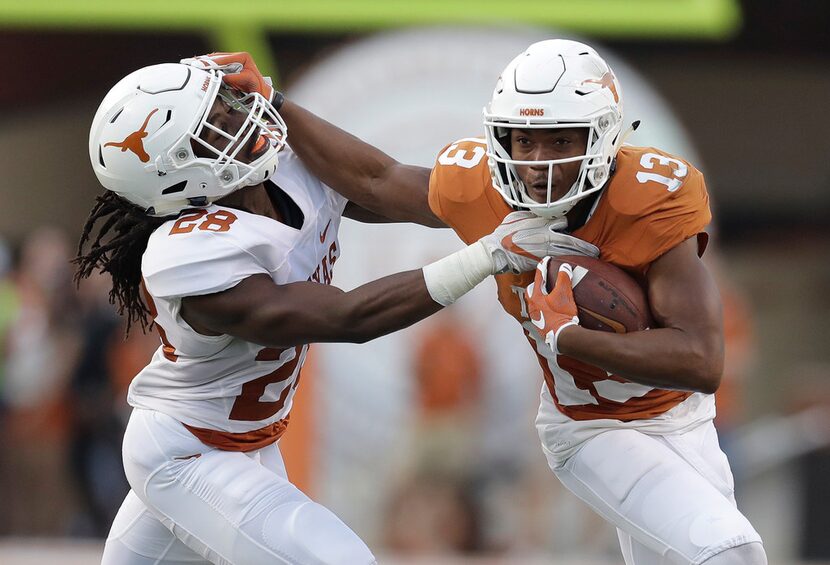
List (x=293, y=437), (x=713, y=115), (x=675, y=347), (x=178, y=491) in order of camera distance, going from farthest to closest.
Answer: (x=713, y=115) < (x=293, y=437) < (x=178, y=491) < (x=675, y=347)

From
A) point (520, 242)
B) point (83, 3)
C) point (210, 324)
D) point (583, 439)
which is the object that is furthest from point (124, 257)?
point (83, 3)

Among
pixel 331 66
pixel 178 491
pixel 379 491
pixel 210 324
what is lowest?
pixel 379 491

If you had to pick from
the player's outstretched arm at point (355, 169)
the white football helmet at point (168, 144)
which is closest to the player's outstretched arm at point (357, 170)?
the player's outstretched arm at point (355, 169)

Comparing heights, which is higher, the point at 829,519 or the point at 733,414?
the point at 733,414

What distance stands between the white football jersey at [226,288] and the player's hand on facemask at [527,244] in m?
0.51

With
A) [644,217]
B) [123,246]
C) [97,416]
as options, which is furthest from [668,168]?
[97,416]

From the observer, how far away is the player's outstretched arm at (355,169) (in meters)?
3.40

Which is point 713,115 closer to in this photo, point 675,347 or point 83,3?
point 83,3

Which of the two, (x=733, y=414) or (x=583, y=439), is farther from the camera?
(x=733, y=414)

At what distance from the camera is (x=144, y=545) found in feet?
10.5

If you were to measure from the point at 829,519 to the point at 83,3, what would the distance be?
4.62 metres

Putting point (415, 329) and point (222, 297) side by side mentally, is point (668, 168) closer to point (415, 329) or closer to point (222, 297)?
point (222, 297)

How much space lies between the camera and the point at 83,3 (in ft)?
22.6

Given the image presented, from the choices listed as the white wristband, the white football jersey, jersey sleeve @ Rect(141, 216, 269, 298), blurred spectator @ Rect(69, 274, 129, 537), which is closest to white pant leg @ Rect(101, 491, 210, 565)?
the white football jersey
